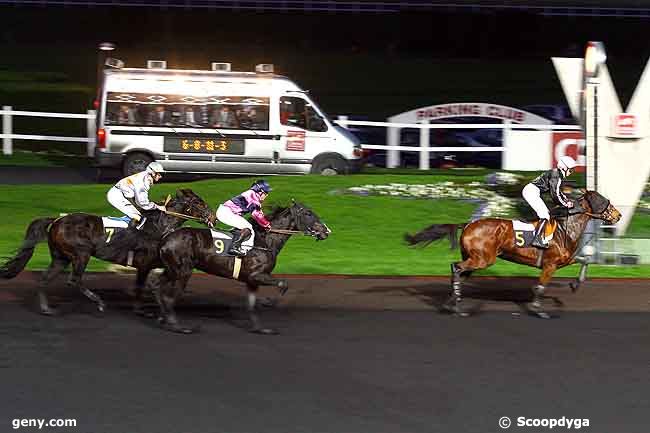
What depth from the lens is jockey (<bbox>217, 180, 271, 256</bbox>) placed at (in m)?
12.7

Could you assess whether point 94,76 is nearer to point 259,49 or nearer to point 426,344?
point 259,49

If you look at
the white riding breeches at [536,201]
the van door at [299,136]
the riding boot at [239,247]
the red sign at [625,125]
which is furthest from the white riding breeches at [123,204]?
the van door at [299,136]

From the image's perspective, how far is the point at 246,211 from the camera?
507 inches

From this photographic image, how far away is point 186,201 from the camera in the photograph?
43.9 feet

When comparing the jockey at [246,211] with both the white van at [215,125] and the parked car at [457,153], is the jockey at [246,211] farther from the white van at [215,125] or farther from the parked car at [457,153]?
the parked car at [457,153]

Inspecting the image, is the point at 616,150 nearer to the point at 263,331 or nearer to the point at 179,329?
the point at 263,331

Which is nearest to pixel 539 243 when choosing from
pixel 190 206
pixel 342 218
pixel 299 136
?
pixel 190 206

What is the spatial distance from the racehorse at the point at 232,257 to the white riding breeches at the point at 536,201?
9.42ft

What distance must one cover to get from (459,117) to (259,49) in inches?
667

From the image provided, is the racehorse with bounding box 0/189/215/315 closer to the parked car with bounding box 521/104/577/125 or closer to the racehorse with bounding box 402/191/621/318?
the racehorse with bounding box 402/191/621/318

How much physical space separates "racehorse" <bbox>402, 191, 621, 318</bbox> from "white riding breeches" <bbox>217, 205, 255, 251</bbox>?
2.69m

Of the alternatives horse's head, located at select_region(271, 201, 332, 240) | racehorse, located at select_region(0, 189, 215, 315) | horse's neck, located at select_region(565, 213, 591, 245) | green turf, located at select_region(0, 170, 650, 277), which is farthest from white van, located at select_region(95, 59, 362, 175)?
horse's head, located at select_region(271, 201, 332, 240)

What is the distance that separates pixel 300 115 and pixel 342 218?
494 centimetres

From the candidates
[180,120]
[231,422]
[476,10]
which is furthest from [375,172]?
[476,10]
